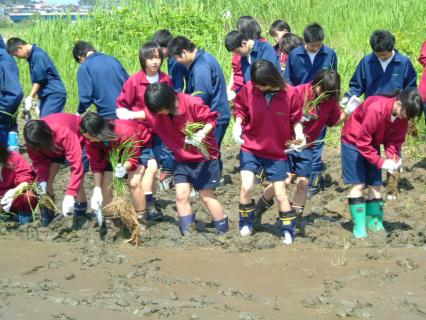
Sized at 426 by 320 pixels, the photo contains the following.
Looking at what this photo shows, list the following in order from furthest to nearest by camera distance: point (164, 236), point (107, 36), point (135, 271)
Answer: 1. point (107, 36)
2. point (164, 236)
3. point (135, 271)

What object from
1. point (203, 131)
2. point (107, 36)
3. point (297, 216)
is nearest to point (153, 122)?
point (203, 131)

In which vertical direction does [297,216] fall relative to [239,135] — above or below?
below

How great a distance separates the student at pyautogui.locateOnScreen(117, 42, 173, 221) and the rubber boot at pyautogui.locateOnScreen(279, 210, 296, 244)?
52.2 inches

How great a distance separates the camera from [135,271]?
5.51 m

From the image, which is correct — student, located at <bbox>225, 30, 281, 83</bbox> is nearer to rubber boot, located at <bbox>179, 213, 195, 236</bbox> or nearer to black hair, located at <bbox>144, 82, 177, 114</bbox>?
black hair, located at <bbox>144, 82, 177, 114</bbox>

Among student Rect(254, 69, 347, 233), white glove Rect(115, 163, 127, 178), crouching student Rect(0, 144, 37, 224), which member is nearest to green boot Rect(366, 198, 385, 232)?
student Rect(254, 69, 347, 233)

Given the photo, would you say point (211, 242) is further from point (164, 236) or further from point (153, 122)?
point (153, 122)

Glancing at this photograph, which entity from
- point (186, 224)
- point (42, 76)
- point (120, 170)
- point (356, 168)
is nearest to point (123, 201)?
point (120, 170)

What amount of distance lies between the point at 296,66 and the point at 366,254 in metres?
2.44

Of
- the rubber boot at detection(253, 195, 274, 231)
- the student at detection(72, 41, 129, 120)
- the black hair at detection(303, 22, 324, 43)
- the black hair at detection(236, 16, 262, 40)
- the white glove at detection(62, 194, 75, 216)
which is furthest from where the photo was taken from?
the black hair at detection(236, 16, 262, 40)

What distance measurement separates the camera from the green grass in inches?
483

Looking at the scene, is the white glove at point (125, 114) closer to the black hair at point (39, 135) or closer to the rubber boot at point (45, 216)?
the black hair at point (39, 135)

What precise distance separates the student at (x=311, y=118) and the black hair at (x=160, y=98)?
109 cm

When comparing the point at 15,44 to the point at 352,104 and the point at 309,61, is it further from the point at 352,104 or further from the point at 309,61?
the point at 352,104
